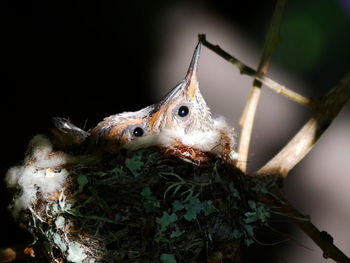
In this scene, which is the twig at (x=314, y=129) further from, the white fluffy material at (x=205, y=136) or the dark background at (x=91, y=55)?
the dark background at (x=91, y=55)

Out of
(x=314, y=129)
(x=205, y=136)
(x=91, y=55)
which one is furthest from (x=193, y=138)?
(x=91, y=55)

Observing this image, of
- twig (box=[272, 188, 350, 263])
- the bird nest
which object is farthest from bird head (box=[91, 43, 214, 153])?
twig (box=[272, 188, 350, 263])

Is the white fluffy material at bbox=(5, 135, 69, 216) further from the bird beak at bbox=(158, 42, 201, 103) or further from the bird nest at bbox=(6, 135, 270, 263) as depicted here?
the bird beak at bbox=(158, 42, 201, 103)

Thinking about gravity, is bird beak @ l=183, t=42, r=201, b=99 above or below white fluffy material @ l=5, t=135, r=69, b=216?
above

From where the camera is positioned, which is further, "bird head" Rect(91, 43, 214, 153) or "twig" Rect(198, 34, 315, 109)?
"bird head" Rect(91, 43, 214, 153)

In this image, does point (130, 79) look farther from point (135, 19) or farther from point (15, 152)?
point (15, 152)

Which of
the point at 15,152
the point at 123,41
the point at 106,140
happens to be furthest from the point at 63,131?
the point at 123,41

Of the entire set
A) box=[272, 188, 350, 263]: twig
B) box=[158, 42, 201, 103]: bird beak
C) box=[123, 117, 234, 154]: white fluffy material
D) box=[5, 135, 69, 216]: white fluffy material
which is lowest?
box=[5, 135, 69, 216]: white fluffy material
